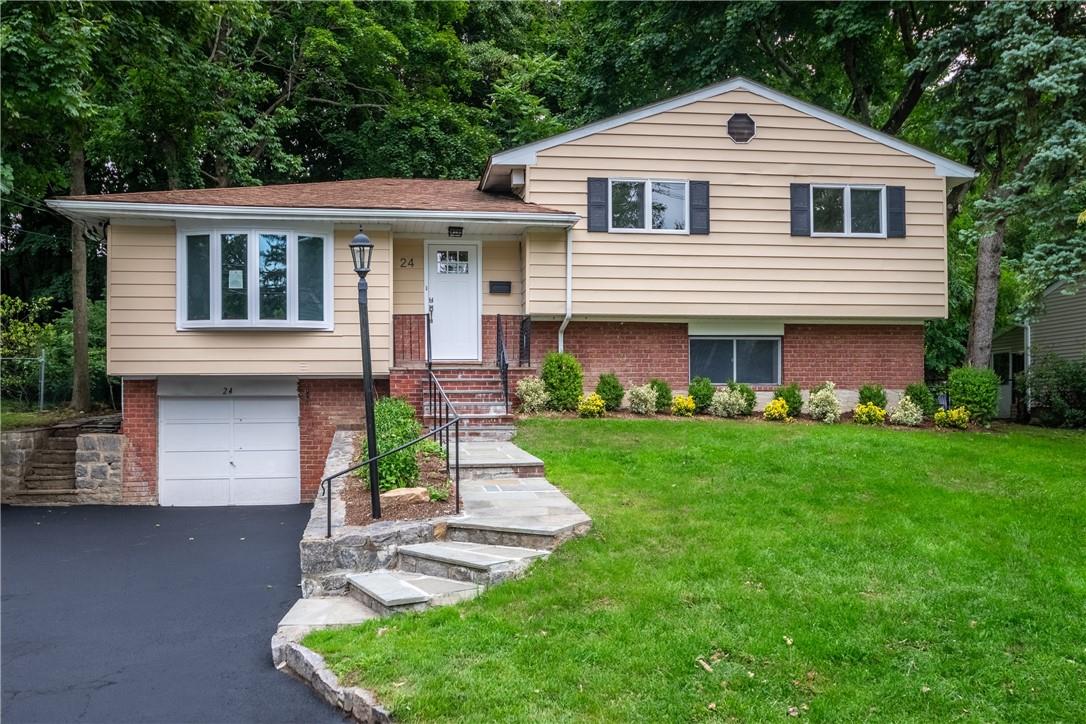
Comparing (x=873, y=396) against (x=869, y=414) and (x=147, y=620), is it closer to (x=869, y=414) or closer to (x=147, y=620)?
(x=869, y=414)

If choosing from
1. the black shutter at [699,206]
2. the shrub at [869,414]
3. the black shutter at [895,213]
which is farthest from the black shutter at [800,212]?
the shrub at [869,414]

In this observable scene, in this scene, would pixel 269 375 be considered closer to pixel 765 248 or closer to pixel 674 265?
pixel 674 265

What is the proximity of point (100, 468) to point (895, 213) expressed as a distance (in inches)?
534

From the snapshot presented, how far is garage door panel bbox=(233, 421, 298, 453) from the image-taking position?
39.3 ft

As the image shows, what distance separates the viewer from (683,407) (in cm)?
1188

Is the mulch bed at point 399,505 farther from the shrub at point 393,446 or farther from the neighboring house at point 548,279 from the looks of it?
the neighboring house at point 548,279

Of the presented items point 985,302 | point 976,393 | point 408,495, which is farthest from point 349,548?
point 985,302

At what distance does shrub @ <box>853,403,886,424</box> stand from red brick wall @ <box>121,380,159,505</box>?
1121 cm

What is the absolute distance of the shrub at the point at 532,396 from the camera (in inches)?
446

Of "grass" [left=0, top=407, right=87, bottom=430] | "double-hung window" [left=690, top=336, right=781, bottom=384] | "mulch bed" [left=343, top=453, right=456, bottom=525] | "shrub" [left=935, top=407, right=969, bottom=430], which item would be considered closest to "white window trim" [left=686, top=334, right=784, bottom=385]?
"double-hung window" [left=690, top=336, right=781, bottom=384]

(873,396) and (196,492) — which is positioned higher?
(873,396)

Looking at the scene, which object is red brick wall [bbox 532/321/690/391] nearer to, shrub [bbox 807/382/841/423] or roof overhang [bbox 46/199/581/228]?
roof overhang [bbox 46/199/581/228]

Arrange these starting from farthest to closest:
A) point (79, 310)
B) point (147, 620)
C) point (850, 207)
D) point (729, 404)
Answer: point (79, 310), point (850, 207), point (729, 404), point (147, 620)

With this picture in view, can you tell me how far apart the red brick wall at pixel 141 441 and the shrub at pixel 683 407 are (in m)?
8.18
